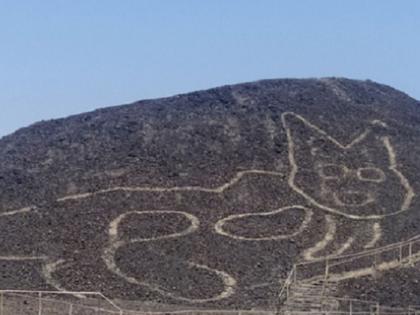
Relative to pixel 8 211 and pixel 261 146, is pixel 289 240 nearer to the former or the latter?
pixel 261 146

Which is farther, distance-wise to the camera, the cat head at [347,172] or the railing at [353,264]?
the cat head at [347,172]

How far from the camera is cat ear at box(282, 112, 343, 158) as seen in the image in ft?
178

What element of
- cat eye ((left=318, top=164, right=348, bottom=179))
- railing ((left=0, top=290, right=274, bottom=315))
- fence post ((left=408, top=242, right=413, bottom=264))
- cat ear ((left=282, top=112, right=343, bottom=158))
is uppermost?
cat ear ((left=282, top=112, right=343, bottom=158))

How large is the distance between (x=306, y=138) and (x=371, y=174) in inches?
157

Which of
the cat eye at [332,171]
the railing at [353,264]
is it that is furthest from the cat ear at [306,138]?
the railing at [353,264]

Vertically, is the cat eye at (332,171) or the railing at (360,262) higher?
the cat eye at (332,171)

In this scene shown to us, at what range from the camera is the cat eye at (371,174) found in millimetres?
52219

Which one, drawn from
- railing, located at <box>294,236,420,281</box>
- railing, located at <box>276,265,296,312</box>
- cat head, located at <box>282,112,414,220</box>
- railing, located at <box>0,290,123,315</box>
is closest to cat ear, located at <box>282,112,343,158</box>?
cat head, located at <box>282,112,414,220</box>

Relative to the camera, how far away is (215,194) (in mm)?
50188

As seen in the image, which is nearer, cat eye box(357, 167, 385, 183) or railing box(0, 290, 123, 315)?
railing box(0, 290, 123, 315)

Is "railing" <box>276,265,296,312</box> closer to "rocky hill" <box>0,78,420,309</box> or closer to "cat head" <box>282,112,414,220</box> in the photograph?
"rocky hill" <box>0,78,420,309</box>

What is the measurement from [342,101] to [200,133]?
861cm

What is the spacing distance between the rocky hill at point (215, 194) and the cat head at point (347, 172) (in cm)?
8

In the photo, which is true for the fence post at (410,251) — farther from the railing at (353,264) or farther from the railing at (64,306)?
the railing at (64,306)
